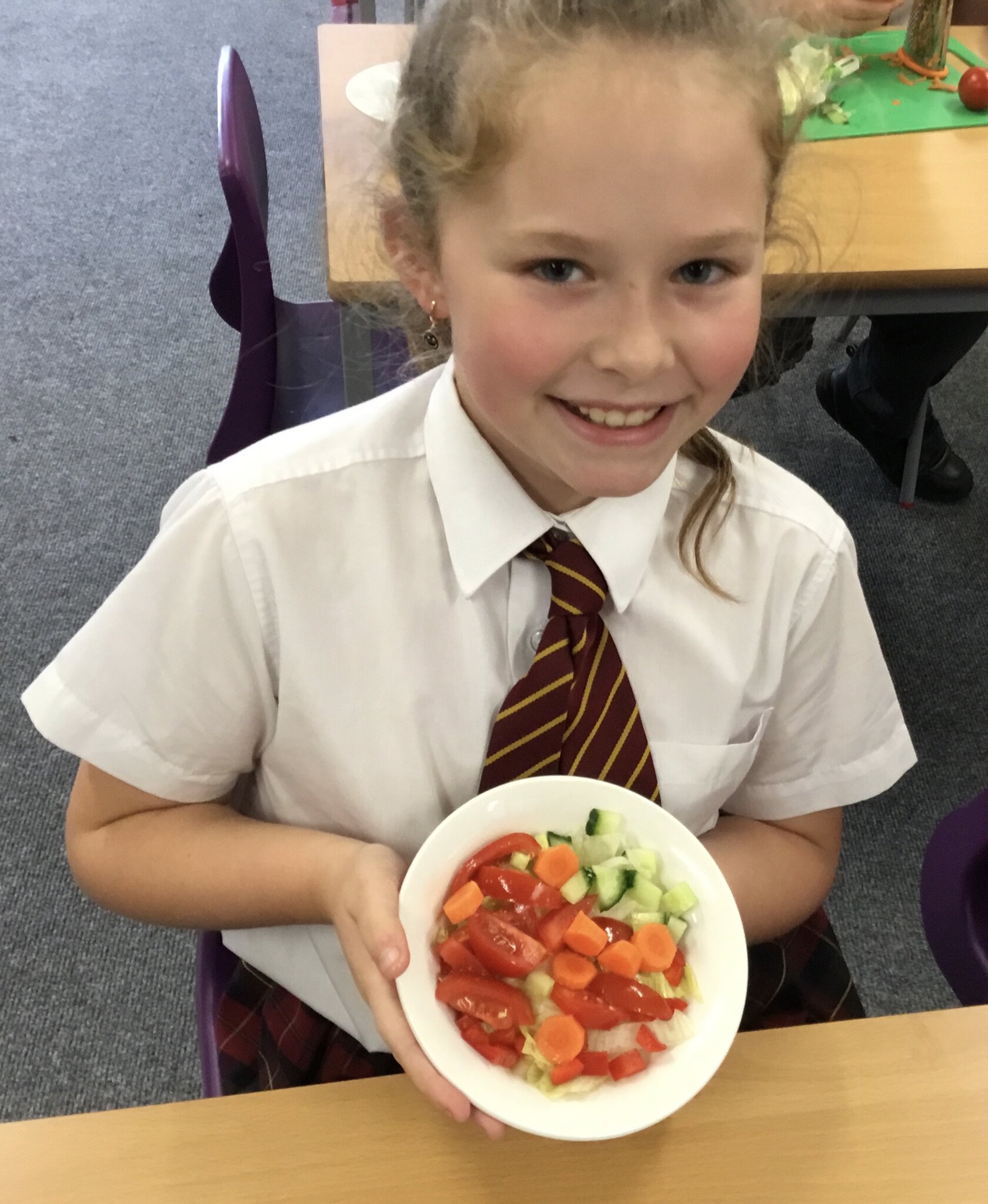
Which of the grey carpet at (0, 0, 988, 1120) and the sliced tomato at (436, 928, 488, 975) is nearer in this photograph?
the sliced tomato at (436, 928, 488, 975)

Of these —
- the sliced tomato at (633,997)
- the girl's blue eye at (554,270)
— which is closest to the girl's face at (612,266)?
the girl's blue eye at (554,270)

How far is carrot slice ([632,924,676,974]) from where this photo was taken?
2.04ft

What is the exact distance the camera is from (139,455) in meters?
2.13

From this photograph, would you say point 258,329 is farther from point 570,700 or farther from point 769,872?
point 769,872

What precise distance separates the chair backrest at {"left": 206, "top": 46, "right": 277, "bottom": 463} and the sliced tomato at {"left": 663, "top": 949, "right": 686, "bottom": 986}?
37.7 inches

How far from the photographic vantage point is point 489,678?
31.2 inches

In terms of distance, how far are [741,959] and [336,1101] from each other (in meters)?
0.26

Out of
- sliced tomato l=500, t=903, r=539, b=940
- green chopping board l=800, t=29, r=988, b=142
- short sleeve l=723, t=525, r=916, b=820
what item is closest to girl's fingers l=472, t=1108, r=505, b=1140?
sliced tomato l=500, t=903, r=539, b=940

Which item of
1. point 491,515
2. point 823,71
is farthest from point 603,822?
point 823,71

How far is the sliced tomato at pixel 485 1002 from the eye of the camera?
0.60 meters

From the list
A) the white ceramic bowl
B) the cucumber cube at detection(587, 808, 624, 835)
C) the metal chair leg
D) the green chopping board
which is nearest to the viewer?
the white ceramic bowl

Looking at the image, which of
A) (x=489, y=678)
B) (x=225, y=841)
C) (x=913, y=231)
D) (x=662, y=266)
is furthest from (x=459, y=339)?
(x=913, y=231)

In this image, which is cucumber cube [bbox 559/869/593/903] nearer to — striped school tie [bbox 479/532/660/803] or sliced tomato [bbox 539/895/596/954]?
sliced tomato [bbox 539/895/596/954]

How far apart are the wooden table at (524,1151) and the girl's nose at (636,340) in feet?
1.44
